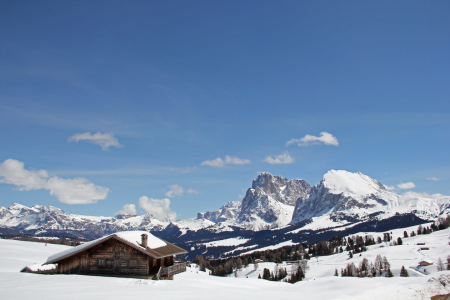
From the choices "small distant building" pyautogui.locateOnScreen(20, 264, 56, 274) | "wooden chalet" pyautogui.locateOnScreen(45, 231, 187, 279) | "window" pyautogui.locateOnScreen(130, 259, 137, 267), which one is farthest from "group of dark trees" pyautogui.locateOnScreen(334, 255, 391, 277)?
"small distant building" pyautogui.locateOnScreen(20, 264, 56, 274)

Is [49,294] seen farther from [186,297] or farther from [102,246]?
[102,246]

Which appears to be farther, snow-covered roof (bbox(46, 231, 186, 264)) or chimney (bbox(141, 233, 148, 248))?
chimney (bbox(141, 233, 148, 248))

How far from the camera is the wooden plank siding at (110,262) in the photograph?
112 ft

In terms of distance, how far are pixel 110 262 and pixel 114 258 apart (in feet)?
2.35

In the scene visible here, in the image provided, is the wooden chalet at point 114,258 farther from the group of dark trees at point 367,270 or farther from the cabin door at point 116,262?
the group of dark trees at point 367,270

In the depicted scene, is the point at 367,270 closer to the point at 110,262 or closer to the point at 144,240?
the point at 144,240

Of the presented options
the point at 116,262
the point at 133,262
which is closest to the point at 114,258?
the point at 116,262

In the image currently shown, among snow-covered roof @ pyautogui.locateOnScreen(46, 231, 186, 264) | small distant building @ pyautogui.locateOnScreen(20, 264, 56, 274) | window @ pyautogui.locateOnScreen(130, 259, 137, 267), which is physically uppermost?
snow-covered roof @ pyautogui.locateOnScreen(46, 231, 186, 264)

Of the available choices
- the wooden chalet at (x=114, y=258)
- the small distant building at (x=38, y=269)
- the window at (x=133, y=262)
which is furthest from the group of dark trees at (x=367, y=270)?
the small distant building at (x=38, y=269)

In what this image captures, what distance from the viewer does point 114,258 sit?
34688 mm

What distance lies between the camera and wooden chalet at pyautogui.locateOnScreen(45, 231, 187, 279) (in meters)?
33.9

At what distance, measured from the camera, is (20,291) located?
1692 cm

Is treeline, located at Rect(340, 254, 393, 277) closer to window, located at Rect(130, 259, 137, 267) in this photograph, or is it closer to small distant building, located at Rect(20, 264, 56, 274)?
window, located at Rect(130, 259, 137, 267)

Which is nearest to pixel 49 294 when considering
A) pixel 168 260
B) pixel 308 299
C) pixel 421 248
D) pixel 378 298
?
pixel 308 299
